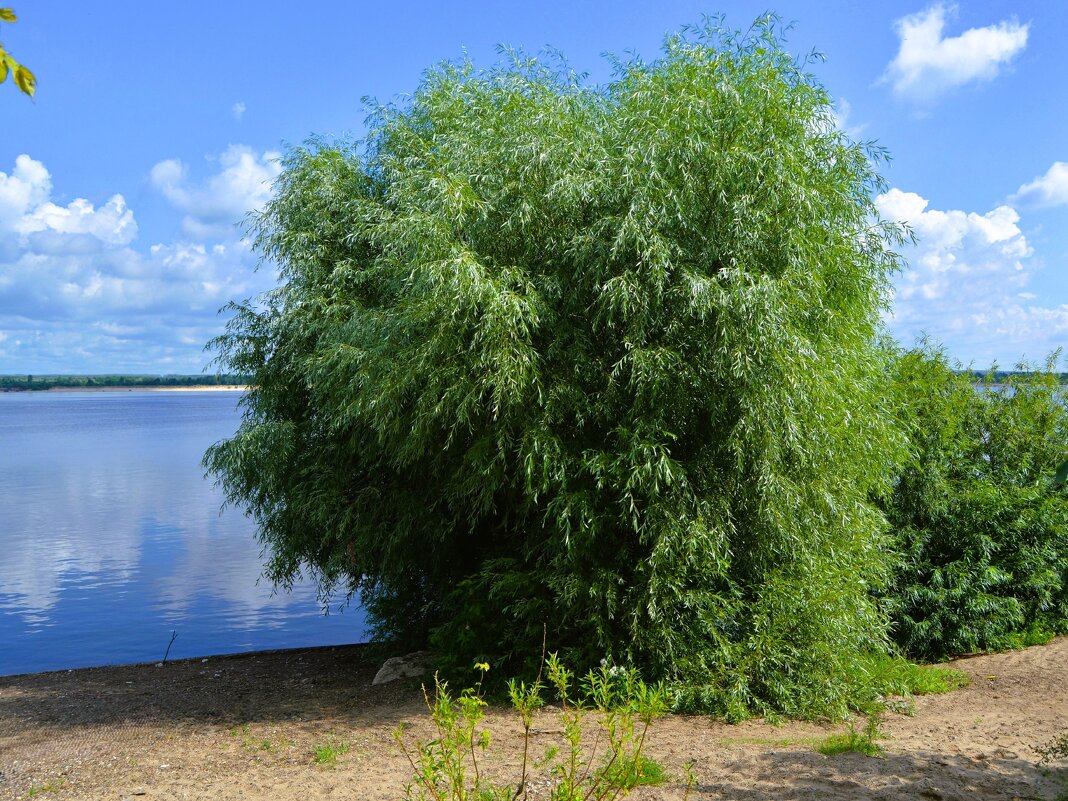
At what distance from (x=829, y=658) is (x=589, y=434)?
9.83 ft

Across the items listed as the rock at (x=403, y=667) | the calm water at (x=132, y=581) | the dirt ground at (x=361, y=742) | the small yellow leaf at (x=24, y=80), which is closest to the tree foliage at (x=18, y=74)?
the small yellow leaf at (x=24, y=80)

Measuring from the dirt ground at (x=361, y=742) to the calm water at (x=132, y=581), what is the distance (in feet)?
11.4

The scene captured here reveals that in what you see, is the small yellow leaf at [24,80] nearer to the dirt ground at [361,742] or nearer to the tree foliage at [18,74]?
the tree foliage at [18,74]

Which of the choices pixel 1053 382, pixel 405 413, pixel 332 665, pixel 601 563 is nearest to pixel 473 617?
pixel 601 563

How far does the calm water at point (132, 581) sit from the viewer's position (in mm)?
14172

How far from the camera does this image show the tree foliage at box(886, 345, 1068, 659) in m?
11.0

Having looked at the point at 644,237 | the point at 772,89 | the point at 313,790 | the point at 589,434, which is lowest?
the point at 313,790

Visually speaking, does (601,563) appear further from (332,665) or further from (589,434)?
(332,665)

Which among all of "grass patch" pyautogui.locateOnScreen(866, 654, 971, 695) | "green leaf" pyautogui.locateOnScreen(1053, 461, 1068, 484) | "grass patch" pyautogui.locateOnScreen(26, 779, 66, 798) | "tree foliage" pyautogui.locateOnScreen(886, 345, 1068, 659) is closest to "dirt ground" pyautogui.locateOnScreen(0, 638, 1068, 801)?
"grass patch" pyautogui.locateOnScreen(26, 779, 66, 798)

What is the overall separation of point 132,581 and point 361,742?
513 inches

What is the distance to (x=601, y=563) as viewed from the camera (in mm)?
7957

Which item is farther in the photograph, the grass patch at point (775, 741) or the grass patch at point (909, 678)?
the grass patch at point (909, 678)

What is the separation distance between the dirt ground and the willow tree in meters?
0.96

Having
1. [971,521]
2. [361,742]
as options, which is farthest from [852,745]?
[971,521]
